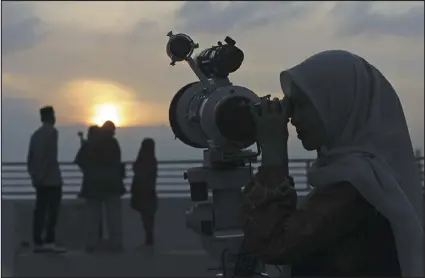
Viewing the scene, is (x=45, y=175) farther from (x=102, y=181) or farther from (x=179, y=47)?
(x=179, y=47)

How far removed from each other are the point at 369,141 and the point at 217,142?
1053 millimetres

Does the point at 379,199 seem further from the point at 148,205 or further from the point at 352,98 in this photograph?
the point at 148,205

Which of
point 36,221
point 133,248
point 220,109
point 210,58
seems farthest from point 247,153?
point 133,248

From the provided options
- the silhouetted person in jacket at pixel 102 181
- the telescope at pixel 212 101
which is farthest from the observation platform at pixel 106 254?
the telescope at pixel 212 101

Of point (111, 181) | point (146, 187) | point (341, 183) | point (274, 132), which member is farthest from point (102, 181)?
point (341, 183)

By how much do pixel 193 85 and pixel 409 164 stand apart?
56.4 inches

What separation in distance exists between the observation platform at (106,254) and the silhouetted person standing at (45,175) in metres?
0.26

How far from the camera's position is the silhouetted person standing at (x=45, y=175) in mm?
8555

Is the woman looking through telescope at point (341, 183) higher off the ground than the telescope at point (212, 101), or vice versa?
the telescope at point (212, 101)

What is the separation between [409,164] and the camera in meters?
2.44

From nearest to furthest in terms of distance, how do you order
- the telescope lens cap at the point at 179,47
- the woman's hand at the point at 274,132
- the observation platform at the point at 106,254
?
the woman's hand at the point at 274,132, the telescope lens cap at the point at 179,47, the observation platform at the point at 106,254

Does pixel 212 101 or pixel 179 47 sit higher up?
pixel 179 47

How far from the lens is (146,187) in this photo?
395 inches

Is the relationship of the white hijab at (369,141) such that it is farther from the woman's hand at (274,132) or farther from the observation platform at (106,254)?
the observation platform at (106,254)
